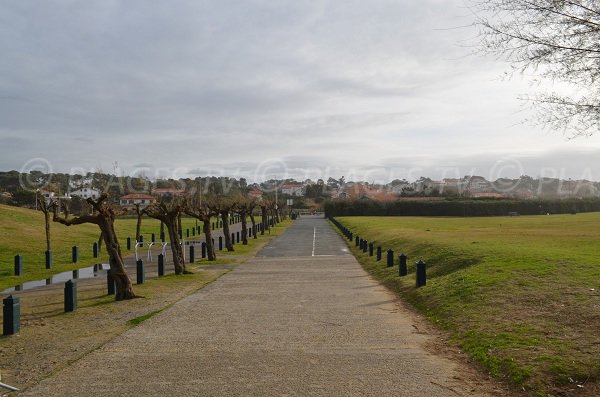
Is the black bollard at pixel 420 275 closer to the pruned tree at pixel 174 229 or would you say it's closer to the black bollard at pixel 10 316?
the pruned tree at pixel 174 229

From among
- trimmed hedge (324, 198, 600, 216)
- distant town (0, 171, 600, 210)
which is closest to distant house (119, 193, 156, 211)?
distant town (0, 171, 600, 210)

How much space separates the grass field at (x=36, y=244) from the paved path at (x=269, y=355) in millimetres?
11470

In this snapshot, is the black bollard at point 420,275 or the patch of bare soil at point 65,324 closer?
the patch of bare soil at point 65,324

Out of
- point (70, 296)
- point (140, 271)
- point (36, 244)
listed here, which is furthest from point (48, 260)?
point (70, 296)

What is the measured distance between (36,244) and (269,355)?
30.8m

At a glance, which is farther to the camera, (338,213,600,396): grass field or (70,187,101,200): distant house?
(70,187,101,200): distant house

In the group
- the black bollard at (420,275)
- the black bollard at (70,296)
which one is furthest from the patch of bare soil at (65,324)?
the black bollard at (420,275)

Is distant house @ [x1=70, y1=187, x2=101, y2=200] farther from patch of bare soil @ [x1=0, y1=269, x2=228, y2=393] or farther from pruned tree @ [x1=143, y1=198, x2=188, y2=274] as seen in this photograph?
patch of bare soil @ [x1=0, y1=269, x2=228, y2=393]

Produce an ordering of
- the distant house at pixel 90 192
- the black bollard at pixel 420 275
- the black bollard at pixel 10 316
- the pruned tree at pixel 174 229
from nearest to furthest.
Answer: the black bollard at pixel 10 316
the black bollard at pixel 420 275
the pruned tree at pixel 174 229
the distant house at pixel 90 192

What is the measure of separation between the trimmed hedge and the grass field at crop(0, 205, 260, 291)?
59.4m

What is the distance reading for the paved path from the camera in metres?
6.61

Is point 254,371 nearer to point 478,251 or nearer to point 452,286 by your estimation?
point 452,286

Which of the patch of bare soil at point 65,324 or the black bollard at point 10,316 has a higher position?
the black bollard at point 10,316

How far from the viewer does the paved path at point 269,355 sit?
6.61 metres
